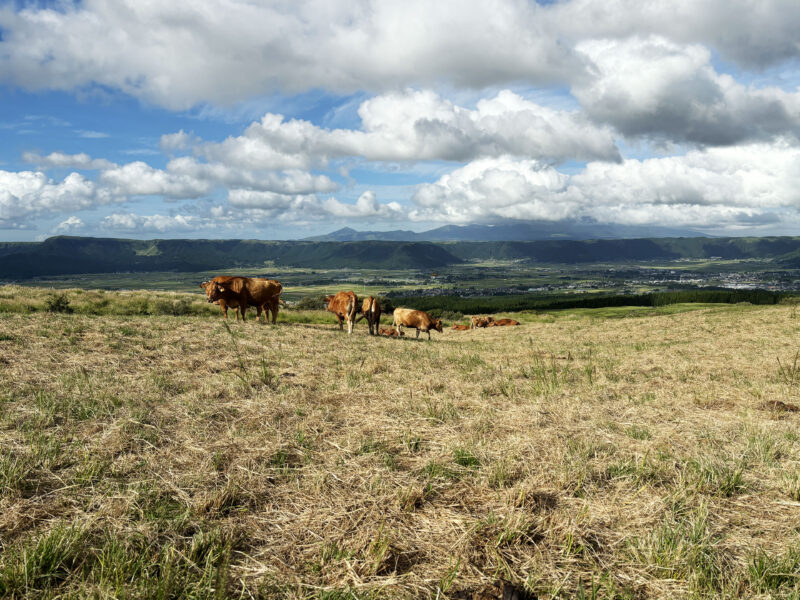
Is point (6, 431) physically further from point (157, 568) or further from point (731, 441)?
point (731, 441)

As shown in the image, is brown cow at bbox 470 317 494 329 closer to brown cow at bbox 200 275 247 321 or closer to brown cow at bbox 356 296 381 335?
brown cow at bbox 356 296 381 335

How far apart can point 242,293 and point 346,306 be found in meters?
6.27

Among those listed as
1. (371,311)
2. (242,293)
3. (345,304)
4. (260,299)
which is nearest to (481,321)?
(371,311)

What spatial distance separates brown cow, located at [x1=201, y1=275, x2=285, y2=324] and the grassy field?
13.1 metres

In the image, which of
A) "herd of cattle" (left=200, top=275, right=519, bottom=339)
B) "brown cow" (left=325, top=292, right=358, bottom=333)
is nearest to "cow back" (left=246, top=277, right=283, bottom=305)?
"herd of cattle" (left=200, top=275, right=519, bottom=339)

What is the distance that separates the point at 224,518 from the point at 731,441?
7109 mm

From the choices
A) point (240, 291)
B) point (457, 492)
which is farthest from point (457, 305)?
point (457, 492)

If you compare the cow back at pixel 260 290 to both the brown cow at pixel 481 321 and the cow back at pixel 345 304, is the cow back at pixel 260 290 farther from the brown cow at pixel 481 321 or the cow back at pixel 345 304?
the brown cow at pixel 481 321

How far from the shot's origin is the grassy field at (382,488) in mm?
3330

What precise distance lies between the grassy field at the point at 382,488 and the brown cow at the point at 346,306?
53.0 feet

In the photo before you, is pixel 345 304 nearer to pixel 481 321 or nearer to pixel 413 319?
pixel 413 319

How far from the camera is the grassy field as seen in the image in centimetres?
333

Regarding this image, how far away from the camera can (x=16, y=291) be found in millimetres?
28562

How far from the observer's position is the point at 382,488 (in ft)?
15.2
